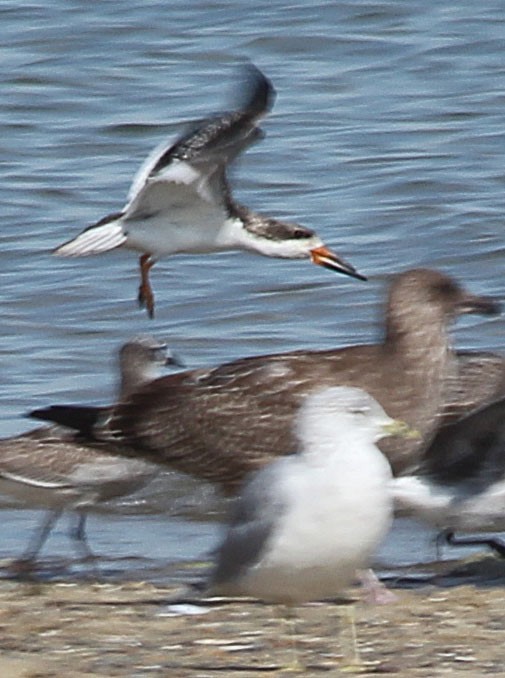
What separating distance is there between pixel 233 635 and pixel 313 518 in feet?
2.28

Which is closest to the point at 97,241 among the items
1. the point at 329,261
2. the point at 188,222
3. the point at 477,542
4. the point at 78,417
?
the point at 188,222

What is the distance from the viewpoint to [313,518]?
19.2ft

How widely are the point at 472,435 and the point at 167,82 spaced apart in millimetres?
10259

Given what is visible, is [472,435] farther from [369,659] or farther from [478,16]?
[478,16]

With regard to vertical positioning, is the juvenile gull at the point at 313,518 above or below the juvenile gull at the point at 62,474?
above

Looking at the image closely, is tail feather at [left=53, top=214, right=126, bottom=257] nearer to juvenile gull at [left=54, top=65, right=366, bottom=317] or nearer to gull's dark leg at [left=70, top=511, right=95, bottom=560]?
juvenile gull at [left=54, top=65, right=366, bottom=317]

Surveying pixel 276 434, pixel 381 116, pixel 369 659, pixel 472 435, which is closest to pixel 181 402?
pixel 276 434

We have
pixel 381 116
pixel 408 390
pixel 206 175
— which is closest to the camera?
pixel 408 390

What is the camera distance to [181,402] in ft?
26.6

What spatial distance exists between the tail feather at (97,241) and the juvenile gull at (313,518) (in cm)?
474

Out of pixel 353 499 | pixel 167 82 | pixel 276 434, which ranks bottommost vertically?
pixel 167 82

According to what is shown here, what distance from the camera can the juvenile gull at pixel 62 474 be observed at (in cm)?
791

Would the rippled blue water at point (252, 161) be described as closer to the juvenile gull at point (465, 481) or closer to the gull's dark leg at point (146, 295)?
the gull's dark leg at point (146, 295)

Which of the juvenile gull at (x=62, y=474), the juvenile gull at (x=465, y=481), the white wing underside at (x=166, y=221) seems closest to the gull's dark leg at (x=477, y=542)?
the juvenile gull at (x=465, y=481)
